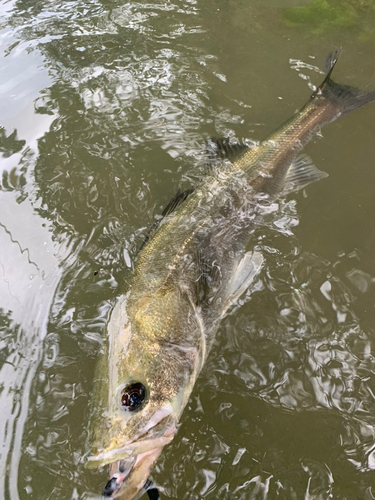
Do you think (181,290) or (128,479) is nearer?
(128,479)

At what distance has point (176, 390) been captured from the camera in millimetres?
1992

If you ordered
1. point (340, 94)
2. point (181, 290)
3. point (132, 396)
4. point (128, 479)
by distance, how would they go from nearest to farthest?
point (128, 479)
point (132, 396)
point (181, 290)
point (340, 94)

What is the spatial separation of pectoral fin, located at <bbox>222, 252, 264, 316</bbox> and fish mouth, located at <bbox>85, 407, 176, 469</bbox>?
103 cm

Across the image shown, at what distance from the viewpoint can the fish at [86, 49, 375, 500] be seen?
5.73 ft

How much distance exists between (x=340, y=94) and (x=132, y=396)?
3.79 meters

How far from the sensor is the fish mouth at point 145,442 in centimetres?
165

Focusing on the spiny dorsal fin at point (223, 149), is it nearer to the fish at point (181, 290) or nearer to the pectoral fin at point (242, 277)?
the fish at point (181, 290)

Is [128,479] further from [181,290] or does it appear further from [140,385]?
[181,290]

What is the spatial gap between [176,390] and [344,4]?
7715 mm

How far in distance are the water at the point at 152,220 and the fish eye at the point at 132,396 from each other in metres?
0.60

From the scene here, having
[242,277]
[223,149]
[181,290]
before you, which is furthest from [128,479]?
[223,149]

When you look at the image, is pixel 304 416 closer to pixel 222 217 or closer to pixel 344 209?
pixel 222 217

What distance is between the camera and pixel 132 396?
1.84m

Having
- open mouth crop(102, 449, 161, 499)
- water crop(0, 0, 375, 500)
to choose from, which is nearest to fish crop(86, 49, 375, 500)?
open mouth crop(102, 449, 161, 499)
